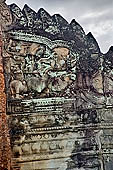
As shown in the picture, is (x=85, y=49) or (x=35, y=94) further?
(x=85, y=49)

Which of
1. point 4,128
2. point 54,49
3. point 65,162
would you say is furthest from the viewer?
point 54,49

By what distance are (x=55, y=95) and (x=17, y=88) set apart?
2.46 feet

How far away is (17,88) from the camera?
611 cm

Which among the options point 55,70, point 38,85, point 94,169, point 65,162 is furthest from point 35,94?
point 94,169

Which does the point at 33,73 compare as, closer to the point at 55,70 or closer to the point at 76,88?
the point at 55,70

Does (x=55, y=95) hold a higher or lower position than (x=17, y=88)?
lower

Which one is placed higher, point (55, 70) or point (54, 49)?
point (54, 49)

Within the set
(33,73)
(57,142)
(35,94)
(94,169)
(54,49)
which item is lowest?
(94,169)

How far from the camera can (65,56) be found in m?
6.46

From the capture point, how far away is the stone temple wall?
6.04 m

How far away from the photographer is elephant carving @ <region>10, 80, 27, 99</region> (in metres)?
6.10

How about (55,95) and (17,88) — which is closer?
(17,88)

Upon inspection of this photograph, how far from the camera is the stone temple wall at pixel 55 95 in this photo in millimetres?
6039

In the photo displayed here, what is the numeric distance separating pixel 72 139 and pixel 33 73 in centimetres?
148
